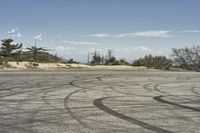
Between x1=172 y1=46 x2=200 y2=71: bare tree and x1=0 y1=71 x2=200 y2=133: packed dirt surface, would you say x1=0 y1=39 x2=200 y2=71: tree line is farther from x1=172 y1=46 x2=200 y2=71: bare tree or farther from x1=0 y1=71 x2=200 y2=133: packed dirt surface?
x1=0 y1=71 x2=200 y2=133: packed dirt surface

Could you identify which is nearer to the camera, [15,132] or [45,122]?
[15,132]

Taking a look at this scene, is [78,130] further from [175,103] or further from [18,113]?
[175,103]

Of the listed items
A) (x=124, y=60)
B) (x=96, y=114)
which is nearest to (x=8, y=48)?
(x=124, y=60)

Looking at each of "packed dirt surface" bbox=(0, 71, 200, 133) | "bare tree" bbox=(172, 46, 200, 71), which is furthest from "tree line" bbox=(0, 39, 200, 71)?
"packed dirt surface" bbox=(0, 71, 200, 133)

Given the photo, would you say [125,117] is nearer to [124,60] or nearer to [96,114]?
[96,114]

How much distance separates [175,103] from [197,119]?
12.1ft

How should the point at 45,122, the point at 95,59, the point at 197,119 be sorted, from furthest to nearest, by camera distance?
the point at 95,59 → the point at 197,119 → the point at 45,122

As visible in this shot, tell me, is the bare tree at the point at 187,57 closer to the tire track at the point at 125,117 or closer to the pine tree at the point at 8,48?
the pine tree at the point at 8,48

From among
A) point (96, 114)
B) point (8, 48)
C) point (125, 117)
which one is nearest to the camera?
point (125, 117)

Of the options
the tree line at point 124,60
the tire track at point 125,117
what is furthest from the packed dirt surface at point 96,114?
the tree line at point 124,60

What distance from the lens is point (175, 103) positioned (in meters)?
14.6

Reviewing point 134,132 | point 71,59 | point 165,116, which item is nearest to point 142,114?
point 165,116

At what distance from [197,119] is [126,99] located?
16.1 feet

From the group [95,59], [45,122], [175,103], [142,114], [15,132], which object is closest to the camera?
[15,132]
